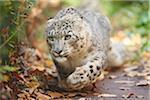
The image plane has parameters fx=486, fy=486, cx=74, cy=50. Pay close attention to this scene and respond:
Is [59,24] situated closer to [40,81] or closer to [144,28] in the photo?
[40,81]

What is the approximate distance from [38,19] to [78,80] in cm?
362

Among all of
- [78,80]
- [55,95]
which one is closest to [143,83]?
[78,80]

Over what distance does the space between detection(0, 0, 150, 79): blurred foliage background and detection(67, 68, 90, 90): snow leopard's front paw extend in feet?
2.15

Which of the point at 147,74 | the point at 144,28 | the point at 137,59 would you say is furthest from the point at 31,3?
the point at 144,28

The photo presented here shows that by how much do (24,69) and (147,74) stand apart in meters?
1.88

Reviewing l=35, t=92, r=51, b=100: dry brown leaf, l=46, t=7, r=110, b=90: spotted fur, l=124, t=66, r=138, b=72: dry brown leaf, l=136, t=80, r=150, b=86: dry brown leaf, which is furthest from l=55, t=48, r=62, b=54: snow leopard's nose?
l=124, t=66, r=138, b=72: dry brown leaf

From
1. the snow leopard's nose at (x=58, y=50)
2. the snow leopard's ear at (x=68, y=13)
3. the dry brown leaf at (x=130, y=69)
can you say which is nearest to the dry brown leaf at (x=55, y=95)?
the snow leopard's nose at (x=58, y=50)

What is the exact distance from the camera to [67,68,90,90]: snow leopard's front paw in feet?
16.3

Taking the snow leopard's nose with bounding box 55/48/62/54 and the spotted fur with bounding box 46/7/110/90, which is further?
the spotted fur with bounding box 46/7/110/90

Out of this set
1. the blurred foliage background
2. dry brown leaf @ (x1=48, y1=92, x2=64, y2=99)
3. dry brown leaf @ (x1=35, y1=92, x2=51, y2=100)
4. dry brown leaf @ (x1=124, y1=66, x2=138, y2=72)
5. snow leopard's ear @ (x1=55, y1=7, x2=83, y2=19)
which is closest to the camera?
the blurred foliage background

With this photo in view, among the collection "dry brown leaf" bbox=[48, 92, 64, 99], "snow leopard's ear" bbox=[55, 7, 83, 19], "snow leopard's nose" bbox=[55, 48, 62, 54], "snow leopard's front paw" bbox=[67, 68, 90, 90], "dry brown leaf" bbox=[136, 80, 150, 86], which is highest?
"snow leopard's ear" bbox=[55, 7, 83, 19]

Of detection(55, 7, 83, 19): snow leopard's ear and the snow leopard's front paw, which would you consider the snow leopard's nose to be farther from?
detection(55, 7, 83, 19): snow leopard's ear

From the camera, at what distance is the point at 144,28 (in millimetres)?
9609

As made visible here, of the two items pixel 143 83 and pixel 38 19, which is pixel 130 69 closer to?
pixel 143 83
